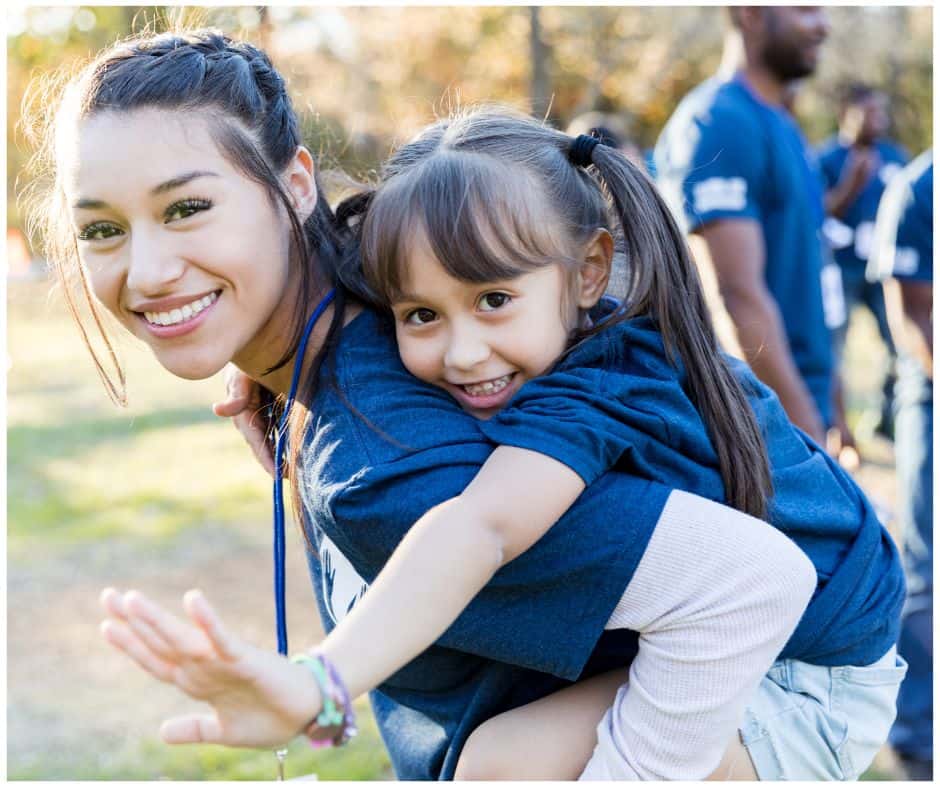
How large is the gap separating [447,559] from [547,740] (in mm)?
482

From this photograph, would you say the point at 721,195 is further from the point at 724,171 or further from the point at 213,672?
the point at 213,672

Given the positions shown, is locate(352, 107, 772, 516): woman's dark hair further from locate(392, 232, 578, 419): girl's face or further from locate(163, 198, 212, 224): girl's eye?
locate(163, 198, 212, 224): girl's eye

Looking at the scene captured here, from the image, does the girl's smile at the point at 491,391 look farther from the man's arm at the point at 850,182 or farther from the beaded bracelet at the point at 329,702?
the man's arm at the point at 850,182

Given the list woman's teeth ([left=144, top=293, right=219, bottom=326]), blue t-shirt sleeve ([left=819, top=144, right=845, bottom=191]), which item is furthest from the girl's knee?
blue t-shirt sleeve ([left=819, top=144, right=845, bottom=191])

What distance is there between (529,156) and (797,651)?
94 centimetres

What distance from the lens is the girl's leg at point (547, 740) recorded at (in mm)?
1869

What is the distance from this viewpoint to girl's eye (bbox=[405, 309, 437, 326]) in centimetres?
199

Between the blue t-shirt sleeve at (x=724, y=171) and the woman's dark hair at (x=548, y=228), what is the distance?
2.11m

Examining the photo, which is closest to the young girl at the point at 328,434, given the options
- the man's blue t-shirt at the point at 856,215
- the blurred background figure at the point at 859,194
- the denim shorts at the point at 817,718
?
the denim shorts at the point at 817,718

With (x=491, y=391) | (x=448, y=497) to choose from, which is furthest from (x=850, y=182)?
(x=448, y=497)

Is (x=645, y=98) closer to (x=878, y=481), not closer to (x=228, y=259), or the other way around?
(x=878, y=481)

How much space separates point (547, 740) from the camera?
188cm

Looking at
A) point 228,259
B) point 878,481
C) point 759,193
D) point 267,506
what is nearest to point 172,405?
point 267,506

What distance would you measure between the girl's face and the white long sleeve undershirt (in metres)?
0.39
